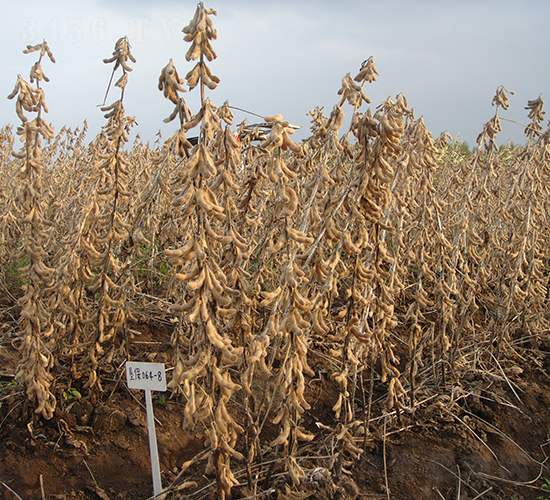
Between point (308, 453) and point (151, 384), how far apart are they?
2.99ft

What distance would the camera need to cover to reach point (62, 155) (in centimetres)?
629

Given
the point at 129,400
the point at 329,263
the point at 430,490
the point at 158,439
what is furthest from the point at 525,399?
the point at 129,400

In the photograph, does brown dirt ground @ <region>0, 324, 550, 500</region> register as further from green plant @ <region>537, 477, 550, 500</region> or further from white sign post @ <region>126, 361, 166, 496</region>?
white sign post @ <region>126, 361, 166, 496</region>

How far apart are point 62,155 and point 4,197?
1.83 metres

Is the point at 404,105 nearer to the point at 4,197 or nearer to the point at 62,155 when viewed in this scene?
the point at 4,197

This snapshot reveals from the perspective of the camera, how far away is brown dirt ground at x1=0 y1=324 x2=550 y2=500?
212cm

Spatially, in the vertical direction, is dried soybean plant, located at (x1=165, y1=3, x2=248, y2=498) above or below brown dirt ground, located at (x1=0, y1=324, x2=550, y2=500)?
above

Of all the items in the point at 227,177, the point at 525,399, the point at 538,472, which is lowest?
the point at 538,472

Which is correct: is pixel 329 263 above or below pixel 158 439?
above

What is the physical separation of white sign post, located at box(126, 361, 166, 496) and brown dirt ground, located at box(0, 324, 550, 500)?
0.19 metres

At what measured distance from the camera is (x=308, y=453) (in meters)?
2.36

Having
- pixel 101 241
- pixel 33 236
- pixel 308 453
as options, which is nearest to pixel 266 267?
pixel 101 241

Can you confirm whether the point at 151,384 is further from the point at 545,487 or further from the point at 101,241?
the point at 545,487

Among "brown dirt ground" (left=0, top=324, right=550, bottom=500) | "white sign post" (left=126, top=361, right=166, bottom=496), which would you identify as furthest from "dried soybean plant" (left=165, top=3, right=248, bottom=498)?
"brown dirt ground" (left=0, top=324, right=550, bottom=500)
